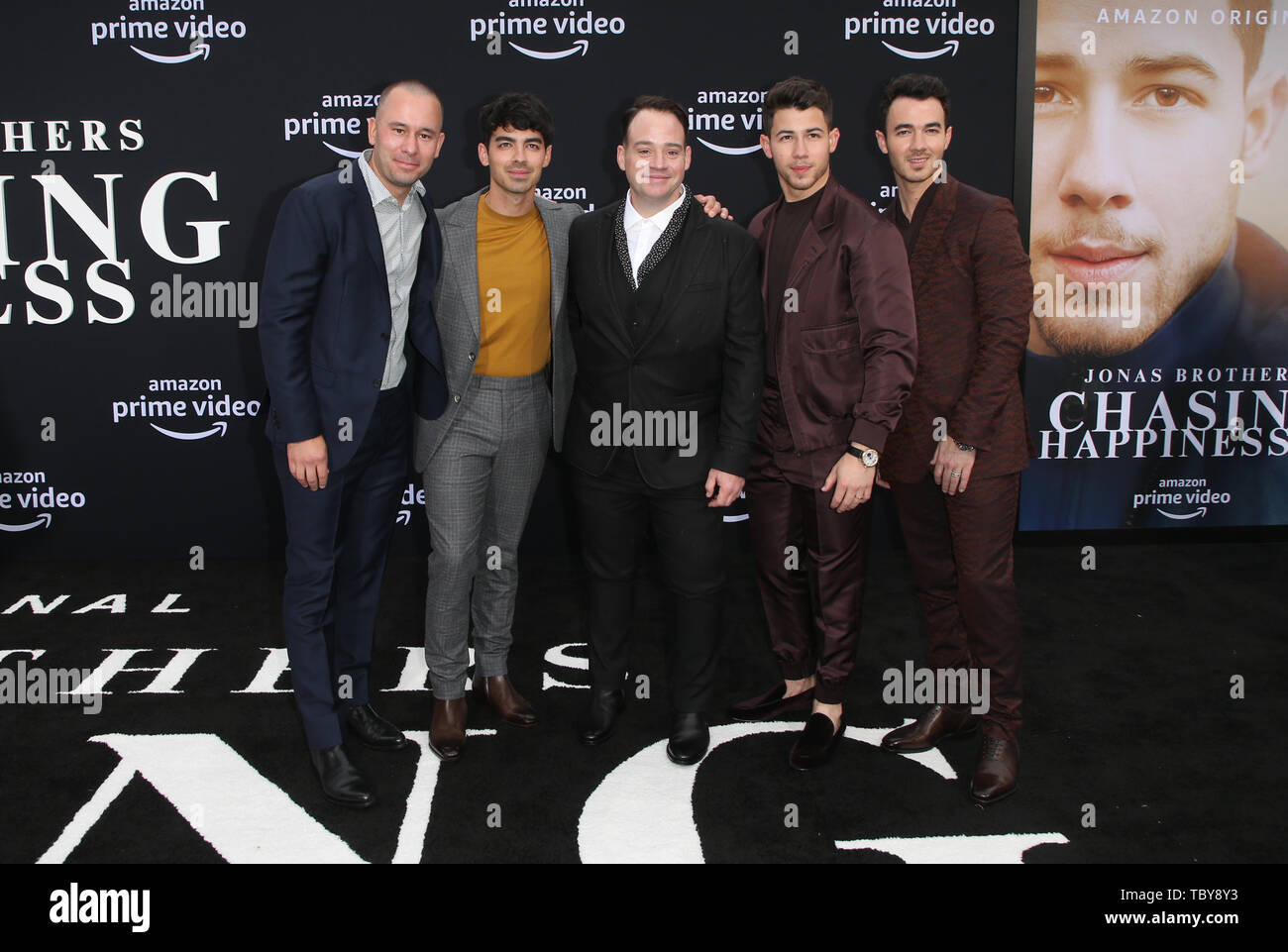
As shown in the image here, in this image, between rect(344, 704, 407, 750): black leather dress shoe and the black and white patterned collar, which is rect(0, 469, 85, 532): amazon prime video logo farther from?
the black and white patterned collar

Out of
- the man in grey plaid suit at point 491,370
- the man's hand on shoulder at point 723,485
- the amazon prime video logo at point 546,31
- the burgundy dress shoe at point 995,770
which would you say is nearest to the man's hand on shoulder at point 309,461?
the man in grey plaid suit at point 491,370

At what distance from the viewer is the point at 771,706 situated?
3238 millimetres

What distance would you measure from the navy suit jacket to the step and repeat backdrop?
2189mm

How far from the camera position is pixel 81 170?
15.3ft

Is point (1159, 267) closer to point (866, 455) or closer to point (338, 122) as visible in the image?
point (866, 455)

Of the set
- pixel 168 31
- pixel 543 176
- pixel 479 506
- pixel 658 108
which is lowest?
pixel 479 506

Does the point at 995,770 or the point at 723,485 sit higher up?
the point at 723,485

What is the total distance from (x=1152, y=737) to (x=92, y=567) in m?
4.37

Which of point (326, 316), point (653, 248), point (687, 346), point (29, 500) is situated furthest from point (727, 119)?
point (29, 500)

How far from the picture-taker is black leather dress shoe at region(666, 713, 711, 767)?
293 centimetres

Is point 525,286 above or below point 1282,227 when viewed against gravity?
below

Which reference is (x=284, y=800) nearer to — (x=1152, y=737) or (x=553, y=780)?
(x=553, y=780)

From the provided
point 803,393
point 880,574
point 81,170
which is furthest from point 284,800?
point 81,170

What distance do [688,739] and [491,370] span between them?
3.79 ft
